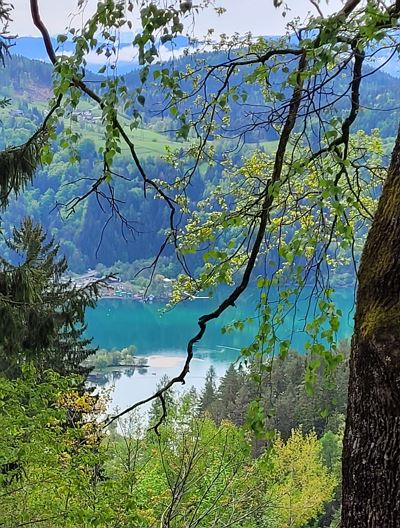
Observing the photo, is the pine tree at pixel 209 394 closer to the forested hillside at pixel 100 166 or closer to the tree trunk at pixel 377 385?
the forested hillside at pixel 100 166

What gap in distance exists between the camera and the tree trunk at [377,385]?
982mm

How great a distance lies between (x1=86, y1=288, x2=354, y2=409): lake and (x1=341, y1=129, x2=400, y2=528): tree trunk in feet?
72.3

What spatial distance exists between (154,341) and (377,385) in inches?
1484

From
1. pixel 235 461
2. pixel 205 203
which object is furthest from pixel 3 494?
pixel 235 461

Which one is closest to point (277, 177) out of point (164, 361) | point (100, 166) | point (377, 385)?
point (100, 166)

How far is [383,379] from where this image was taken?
0.98 meters

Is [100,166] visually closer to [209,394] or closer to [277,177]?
[277,177]

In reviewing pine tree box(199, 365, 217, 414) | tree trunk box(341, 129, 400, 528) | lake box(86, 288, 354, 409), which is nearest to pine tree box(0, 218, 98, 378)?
tree trunk box(341, 129, 400, 528)

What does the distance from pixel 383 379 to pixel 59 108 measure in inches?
33.2

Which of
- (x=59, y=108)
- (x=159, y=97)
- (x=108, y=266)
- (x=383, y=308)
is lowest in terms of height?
(x=383, y=308)

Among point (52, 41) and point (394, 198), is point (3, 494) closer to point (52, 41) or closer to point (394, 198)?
point (52, 41)

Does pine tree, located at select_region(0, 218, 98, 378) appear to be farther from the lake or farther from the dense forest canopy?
the lake

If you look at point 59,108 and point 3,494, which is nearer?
point 59,108

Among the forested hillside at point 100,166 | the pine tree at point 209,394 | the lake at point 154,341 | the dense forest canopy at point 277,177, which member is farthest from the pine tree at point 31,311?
the lake at point 154,341
